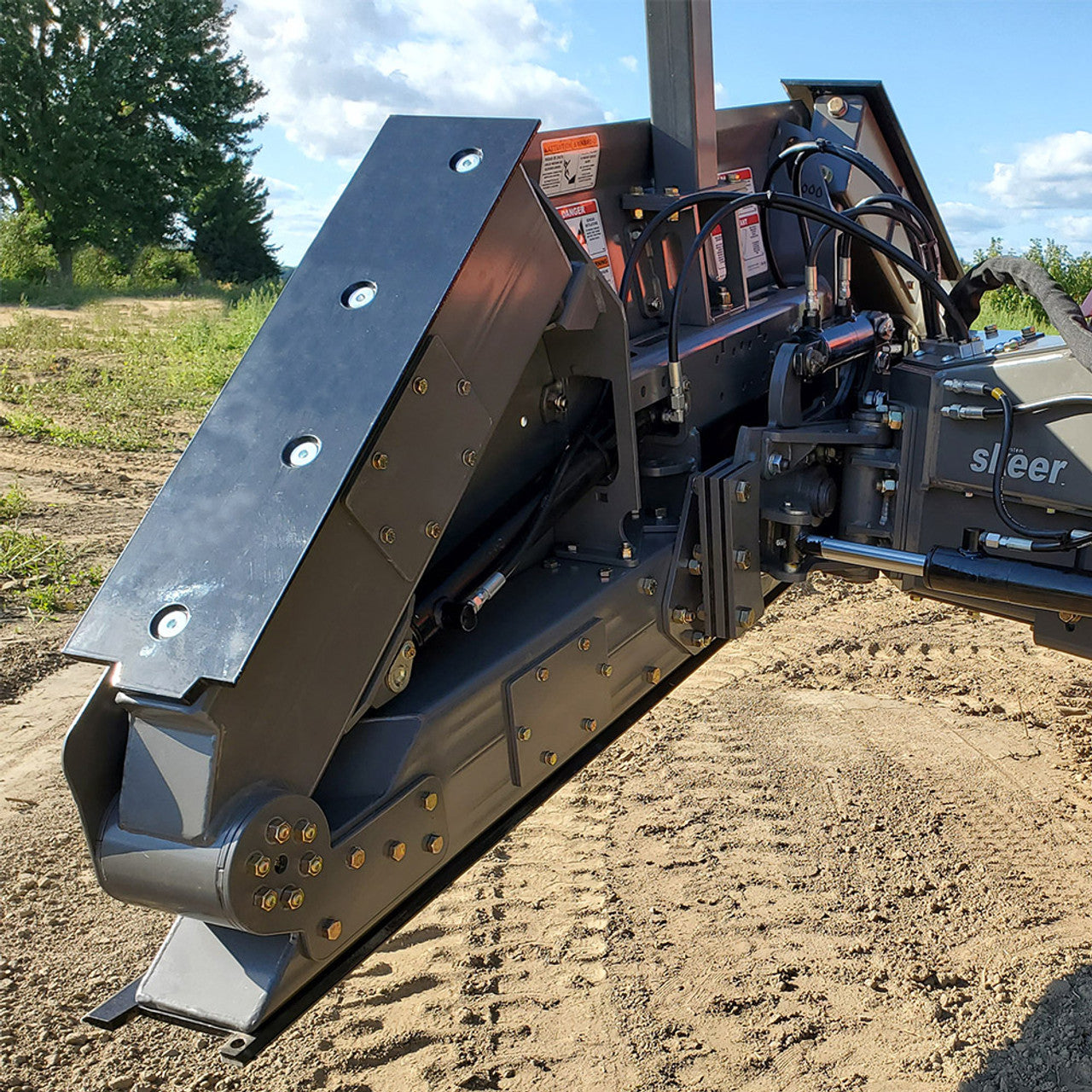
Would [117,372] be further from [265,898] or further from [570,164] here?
[265,898]

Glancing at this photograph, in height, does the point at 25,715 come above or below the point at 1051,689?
above

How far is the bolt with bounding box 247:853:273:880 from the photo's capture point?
1558mm

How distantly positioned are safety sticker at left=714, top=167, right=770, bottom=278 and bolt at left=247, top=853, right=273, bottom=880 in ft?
7.42

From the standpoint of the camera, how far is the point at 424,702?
1.84 m

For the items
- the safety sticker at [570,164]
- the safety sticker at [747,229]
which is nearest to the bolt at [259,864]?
the safety sticker at [570,164]

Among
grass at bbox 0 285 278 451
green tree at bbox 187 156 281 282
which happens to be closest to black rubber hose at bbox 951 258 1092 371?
grass at bbox 0 285 278 451

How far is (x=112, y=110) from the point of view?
2291 centimetres

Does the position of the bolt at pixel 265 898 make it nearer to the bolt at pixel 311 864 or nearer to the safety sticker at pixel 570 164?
the bolt at pixel 311 864

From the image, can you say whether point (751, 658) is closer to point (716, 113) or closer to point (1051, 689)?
point (1051, 689)

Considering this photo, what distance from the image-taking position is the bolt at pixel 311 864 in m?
1.62

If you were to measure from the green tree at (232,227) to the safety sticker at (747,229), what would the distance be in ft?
70.5

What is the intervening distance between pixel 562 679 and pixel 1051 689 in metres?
2.92

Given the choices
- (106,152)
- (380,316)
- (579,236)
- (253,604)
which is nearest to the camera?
(253,604)

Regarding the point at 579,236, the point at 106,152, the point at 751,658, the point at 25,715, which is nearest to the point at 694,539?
the point at 579,236
